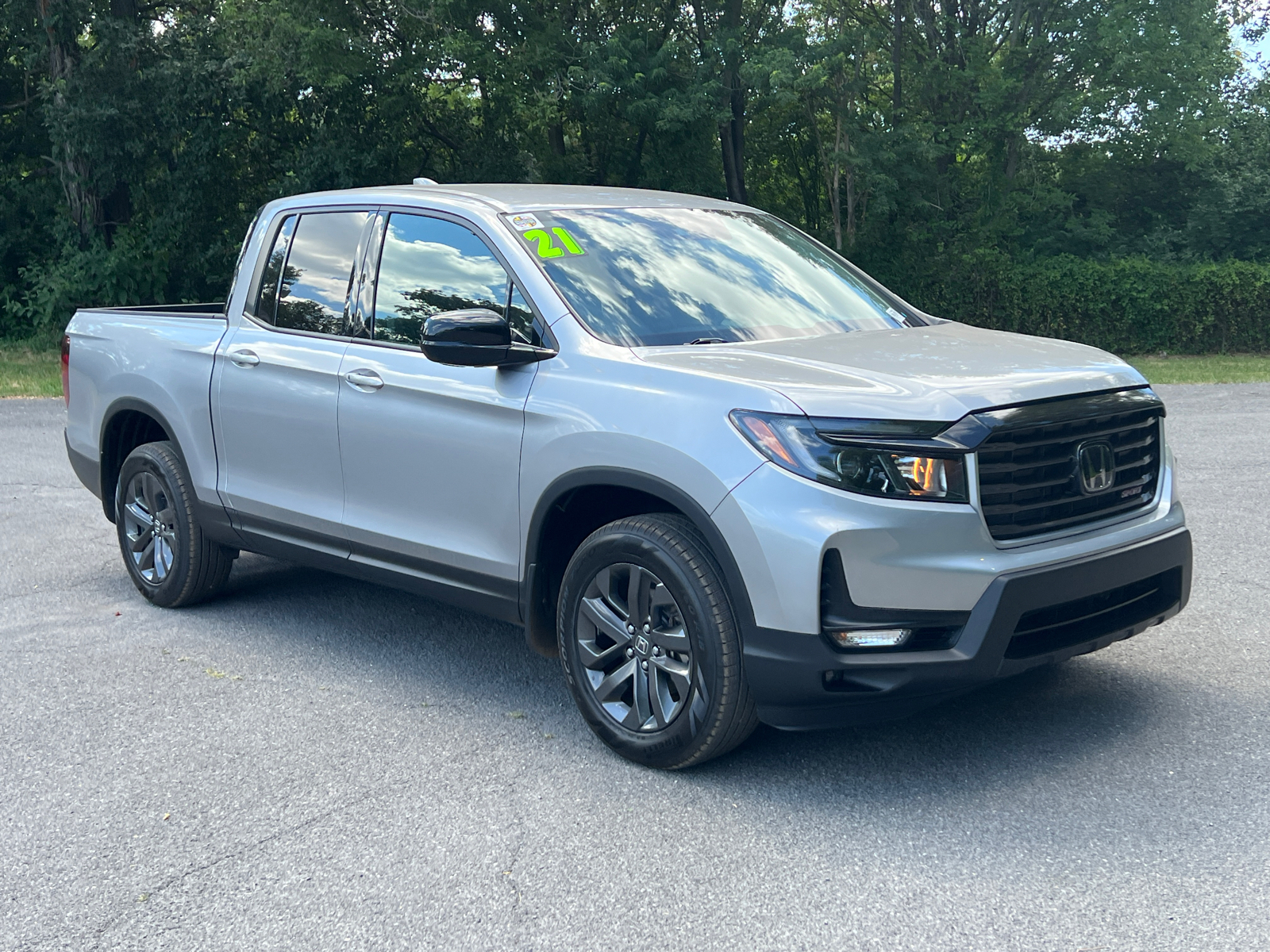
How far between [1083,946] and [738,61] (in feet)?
73.3

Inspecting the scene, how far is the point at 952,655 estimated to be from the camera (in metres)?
3.68

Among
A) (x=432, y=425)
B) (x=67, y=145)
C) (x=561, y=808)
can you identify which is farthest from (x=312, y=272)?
(x=67, y=145)

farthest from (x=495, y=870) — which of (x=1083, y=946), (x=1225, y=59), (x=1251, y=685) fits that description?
(x=1225, y=59)

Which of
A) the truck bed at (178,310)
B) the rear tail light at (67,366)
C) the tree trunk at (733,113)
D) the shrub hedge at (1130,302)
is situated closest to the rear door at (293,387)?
the truck bed at (178,310)

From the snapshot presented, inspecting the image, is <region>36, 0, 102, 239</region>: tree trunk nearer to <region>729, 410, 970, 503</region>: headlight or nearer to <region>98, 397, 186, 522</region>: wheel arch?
<region>98, 397, 186, 522</region>: wheel arch

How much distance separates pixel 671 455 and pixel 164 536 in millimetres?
3312

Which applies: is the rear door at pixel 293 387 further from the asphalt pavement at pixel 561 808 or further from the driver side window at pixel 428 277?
the asphalt pavement at pixel 561 808

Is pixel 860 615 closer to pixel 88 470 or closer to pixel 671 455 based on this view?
pixel 671 455

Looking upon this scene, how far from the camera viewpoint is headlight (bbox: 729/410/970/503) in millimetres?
3652

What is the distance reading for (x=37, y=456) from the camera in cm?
1098

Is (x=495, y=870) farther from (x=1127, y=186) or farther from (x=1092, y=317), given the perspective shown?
(x=1127, y=186)

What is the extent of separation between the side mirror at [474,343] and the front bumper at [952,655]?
1.31 m

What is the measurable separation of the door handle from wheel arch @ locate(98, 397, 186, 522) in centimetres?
163

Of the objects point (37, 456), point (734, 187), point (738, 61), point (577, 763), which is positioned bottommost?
point (37, 456)
